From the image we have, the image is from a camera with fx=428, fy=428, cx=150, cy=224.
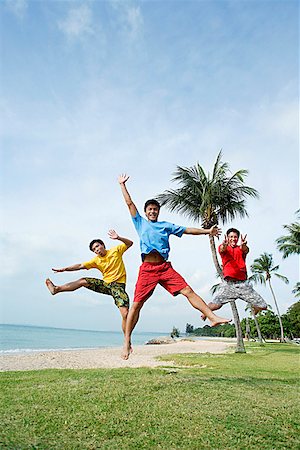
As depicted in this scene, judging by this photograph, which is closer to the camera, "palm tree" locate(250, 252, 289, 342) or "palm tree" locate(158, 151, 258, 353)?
"palm tree" locate(158, 151, 258, 353)

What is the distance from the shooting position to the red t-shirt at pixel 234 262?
724 centimetres

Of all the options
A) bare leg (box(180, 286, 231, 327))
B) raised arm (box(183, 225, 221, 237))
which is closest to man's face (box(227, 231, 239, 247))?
raised arm (box(183, 225, 221, 237))

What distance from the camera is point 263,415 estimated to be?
28.8ft

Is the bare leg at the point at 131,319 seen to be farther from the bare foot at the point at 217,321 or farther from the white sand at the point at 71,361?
the white sand at the point at 71,361

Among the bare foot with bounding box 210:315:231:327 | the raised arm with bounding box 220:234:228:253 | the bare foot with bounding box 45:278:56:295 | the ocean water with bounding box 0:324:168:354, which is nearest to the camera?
the bare foot with bounding box 210:315:231:327

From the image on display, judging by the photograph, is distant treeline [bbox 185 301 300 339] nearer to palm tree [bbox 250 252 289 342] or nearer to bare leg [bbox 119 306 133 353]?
palm tree [bbox 250 252 289 342]

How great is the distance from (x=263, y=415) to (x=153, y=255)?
4.95m

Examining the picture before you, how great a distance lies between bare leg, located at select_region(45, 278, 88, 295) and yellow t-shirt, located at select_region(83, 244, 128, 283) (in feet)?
0.87

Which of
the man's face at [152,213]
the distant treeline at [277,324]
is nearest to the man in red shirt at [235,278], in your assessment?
the man's face at [152,213]

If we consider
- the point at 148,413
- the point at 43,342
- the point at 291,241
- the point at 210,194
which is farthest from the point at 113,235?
the point at 43,342

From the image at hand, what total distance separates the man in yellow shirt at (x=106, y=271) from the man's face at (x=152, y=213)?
0.79 m

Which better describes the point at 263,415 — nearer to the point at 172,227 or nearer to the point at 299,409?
the point at 299,409

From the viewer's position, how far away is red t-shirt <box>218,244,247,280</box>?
7.24 m

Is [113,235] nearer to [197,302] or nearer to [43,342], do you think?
[197,302]
